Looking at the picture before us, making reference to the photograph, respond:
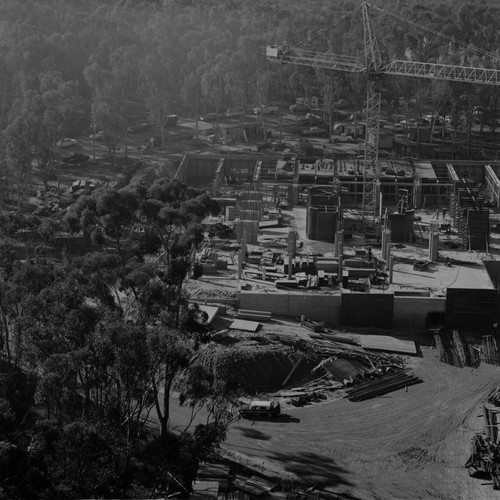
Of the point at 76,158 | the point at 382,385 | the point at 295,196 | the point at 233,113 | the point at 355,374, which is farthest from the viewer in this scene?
the point at 233,113

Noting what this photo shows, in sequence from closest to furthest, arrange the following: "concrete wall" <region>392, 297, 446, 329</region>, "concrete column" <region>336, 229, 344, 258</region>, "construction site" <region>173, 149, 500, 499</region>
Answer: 1. "construction site" <region>173, 149, 500, 499</region>
2. "concrete wall" <region>392, 297, 446, 329</region>
3. "concrete column" <region>336, 229, 344, 258</region>

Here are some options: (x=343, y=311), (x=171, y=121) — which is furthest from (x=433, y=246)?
(x=171, y=121)

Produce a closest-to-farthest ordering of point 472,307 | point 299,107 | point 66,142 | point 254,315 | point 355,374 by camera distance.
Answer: point 355,374
point 254,315
point 472,307
point 66,142
point 299,107

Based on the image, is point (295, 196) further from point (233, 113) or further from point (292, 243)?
point (233, 113)

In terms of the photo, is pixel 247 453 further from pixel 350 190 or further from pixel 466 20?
pixel 466 20

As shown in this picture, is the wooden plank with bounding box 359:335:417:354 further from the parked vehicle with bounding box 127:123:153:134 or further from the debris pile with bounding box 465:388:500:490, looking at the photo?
the parked vehicle with bounding box 127:123:153:134

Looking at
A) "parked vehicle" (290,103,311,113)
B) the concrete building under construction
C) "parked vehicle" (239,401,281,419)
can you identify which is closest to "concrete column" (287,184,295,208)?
the concrete building under construction
